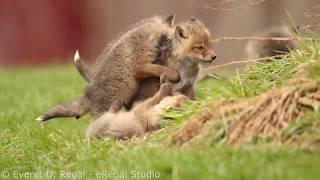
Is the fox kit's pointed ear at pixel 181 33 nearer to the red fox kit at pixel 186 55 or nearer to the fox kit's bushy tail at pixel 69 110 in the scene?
the red fox kit at pixel 186 55

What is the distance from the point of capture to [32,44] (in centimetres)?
2047

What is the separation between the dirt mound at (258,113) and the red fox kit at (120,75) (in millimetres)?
1797

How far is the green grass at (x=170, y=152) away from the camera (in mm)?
4922

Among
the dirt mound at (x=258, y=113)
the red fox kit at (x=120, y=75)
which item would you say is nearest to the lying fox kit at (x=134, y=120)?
the red fox kit at (x=120, y=75)

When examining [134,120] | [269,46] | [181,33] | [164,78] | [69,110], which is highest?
[269,46]

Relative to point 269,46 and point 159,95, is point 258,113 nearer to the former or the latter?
point 159,95

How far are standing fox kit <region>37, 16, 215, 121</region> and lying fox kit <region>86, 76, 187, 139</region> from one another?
1.38 ft

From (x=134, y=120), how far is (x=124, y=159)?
4.92 ft

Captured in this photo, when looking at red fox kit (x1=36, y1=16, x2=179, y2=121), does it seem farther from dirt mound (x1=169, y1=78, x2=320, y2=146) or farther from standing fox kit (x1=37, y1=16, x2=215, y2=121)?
dirt mound (x1=169, y1=78, x2=320, y2=146)

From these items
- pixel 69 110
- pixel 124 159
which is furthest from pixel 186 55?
pixel 124 159

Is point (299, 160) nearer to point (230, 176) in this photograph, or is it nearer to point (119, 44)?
point (230, 176)

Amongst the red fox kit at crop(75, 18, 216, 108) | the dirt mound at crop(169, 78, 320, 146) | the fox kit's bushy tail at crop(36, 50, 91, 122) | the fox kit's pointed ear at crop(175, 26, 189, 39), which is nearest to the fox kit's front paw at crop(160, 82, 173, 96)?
the red fox kit at crop(75, 18, 216, 108)

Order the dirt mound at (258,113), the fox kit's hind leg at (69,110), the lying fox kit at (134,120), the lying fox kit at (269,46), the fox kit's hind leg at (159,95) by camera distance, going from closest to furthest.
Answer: the dirt mound at (258,113) < the lying fox kit at (134,120) < the fox kit's hind leg at (159,95) < the fox kit's hind leg at (69,110) < the lying fox kit at (269,46)

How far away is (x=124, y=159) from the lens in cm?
566
